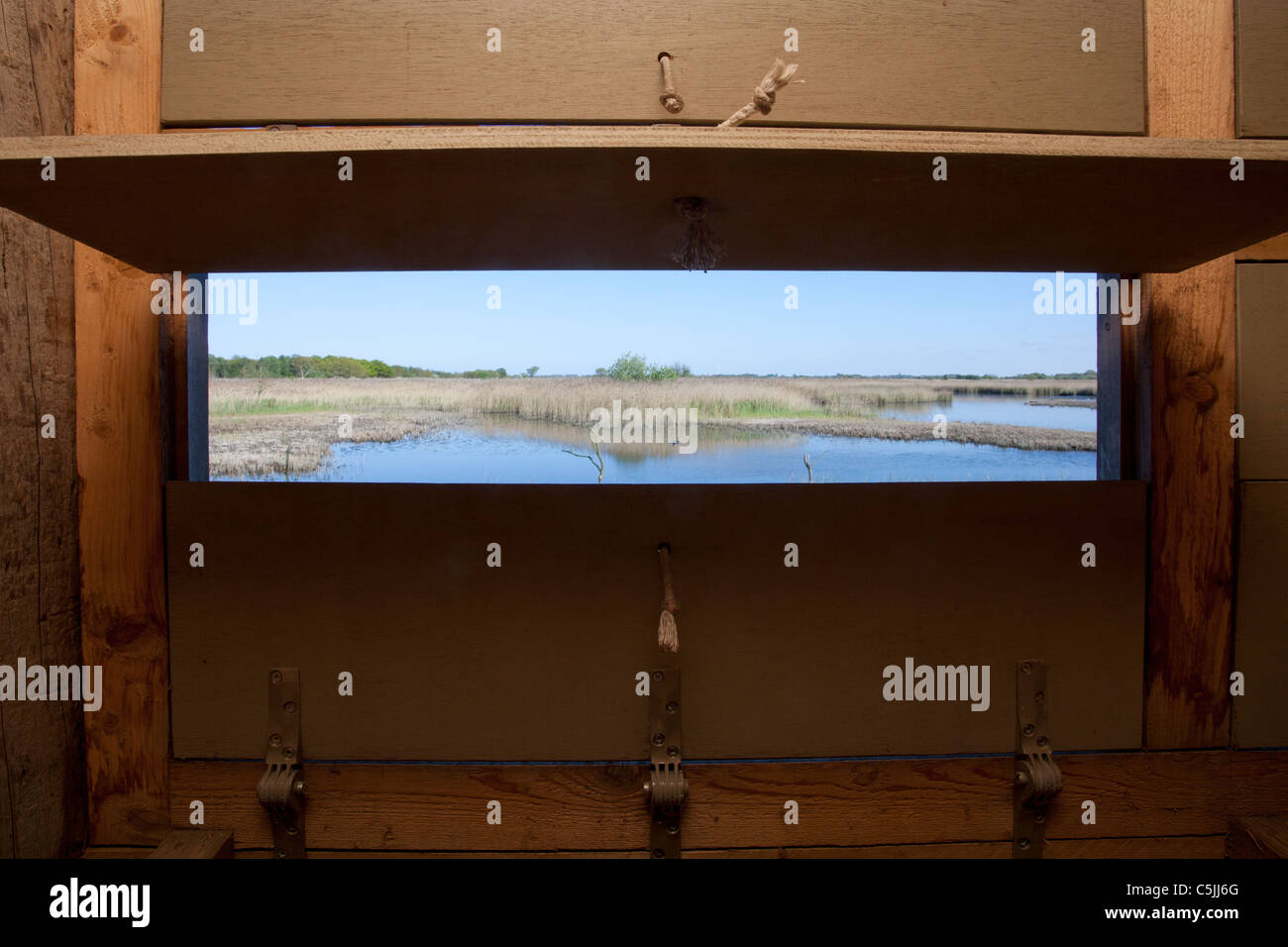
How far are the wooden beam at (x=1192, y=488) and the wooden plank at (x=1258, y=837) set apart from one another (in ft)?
0.62

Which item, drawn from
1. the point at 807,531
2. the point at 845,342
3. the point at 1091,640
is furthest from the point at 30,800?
the point at 1091,640

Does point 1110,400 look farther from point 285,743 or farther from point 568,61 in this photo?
point 285,743

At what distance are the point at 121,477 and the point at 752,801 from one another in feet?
4.56

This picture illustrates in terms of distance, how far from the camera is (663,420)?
4.35ft

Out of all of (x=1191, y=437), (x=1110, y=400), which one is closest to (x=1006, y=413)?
(x=1110, y=400)

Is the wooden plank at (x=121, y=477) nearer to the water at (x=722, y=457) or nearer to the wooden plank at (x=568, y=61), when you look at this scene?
the wooden plank at (x=568, y=61)

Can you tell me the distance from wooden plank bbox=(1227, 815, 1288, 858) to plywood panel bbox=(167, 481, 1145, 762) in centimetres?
32

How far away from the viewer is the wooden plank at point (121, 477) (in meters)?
1.17

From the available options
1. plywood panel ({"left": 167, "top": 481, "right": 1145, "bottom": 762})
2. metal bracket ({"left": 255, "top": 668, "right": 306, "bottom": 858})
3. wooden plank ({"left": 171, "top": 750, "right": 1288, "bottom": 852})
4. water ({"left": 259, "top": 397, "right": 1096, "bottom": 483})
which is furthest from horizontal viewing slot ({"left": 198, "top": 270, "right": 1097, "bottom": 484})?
wooden plank ({"left": 171, "top": 750, "right": 1288, "bottom": 852})

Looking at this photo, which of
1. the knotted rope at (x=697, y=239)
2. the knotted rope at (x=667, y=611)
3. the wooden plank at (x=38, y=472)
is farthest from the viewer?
the wooden plank at (x=38, y=472)

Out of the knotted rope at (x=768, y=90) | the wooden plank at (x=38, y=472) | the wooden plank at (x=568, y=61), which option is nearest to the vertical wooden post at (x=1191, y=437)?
the wooden plank at (x=568, y=61)

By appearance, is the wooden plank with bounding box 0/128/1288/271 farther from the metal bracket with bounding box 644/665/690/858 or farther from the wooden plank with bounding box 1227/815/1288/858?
the wooden plank with bounding box 1227/815/1288/858

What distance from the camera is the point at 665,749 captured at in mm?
1193

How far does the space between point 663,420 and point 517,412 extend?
1.04 feet
